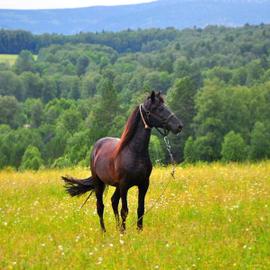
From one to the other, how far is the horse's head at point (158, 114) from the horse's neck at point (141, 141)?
0.13 meters

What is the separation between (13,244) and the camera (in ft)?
34.7

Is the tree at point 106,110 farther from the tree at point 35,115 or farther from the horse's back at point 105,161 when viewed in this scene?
the horse's back at point 105,161

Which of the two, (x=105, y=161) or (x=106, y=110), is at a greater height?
(x=105, y=161)

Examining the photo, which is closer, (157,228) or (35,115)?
(157,228)

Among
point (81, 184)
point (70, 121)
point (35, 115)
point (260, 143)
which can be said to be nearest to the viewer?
point (81, 184)

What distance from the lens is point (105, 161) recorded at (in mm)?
11305

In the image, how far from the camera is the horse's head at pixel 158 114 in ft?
33.6

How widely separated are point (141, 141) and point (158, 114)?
583 millimetres

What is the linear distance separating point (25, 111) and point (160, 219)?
13346cm

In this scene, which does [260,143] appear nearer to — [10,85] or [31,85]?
[10,85]

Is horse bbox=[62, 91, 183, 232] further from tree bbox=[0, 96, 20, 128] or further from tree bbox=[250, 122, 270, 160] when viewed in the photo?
tree bbox=[0, 96, 20, 128]

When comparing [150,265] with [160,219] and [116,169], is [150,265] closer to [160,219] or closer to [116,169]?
[116,169]

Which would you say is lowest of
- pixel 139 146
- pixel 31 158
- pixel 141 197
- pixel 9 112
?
pixel 31 158

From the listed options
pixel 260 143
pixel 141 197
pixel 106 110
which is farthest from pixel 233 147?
pixel 141 197
